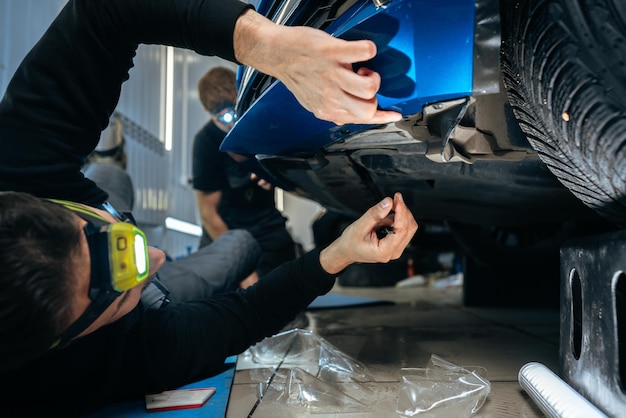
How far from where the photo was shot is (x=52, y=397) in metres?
0.80

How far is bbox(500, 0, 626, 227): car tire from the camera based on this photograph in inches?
21.6

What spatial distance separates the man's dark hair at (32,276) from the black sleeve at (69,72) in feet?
0.52

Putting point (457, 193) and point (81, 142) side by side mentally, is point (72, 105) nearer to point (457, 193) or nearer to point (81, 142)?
point (81, 142)

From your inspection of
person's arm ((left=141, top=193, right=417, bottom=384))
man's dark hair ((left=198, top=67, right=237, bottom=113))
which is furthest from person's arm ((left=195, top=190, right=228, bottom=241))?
person's arm ((left=141, top=193, right=417, bottom=384))

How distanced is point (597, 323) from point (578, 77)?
0.36m

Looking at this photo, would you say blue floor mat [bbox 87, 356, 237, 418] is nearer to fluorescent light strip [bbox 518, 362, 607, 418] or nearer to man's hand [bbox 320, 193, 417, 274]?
man's hand [bbox 320, 193, 417, 274]

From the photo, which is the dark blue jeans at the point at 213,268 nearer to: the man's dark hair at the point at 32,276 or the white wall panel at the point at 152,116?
the man's dark hair at the point at 32,276

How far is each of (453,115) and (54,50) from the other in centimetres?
65

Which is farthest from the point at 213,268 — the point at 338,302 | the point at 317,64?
the point at 317,64

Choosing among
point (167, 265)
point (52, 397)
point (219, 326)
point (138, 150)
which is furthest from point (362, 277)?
point (52, 397)

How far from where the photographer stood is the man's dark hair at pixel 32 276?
0.60 metres

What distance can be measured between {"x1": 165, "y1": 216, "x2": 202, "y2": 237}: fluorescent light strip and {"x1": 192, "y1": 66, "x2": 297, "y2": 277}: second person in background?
1352mm

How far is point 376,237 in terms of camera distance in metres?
1.01

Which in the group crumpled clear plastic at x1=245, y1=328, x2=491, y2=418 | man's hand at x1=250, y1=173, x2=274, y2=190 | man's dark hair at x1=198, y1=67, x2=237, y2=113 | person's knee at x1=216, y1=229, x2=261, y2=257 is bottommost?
crumpled clear plastic at x1=245, y1=328, x2=491, y2=418
